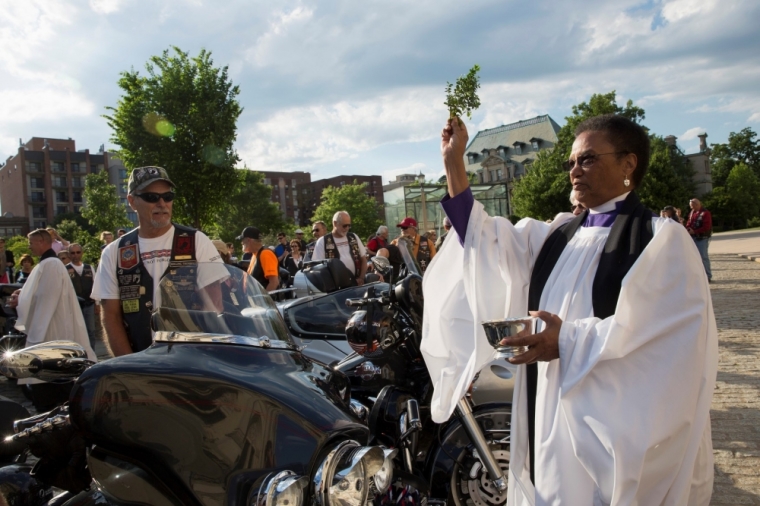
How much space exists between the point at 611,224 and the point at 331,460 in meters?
1.35

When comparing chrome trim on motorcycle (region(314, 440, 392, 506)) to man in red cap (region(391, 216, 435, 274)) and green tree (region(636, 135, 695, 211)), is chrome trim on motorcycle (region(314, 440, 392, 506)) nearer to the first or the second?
man in red cap (region(391, 216, 435, 274))

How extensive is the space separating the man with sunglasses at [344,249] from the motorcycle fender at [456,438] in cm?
567

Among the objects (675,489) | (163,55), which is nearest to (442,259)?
(675,489)

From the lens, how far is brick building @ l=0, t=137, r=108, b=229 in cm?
10394

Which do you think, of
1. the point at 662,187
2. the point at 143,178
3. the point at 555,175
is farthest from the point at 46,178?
the point at 143,178

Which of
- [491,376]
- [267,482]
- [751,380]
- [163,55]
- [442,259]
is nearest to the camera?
[267,482]

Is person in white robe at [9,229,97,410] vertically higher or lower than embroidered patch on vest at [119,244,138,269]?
lower

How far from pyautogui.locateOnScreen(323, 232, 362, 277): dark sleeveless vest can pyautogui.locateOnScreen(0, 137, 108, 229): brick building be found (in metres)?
103

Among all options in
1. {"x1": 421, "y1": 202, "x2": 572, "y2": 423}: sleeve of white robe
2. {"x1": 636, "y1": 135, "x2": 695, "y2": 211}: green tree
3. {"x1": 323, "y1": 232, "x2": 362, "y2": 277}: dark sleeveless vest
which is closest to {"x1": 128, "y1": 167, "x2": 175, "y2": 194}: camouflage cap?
{"x1": 421, "y1": 202, "x2": 572, "y2": 423}: sleeve of white robe

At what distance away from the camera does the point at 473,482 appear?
12.1 feet

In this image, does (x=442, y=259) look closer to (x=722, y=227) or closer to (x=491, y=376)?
(x=491, y=376)

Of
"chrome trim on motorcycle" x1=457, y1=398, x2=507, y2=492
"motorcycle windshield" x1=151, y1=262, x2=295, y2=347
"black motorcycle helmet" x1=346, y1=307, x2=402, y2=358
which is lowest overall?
"chrome trim on motorcycle" x1=457, y1=398, x2=507, y2=492

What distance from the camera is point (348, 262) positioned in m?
9.31

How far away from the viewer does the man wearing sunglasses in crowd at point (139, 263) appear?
3650 millimetres
